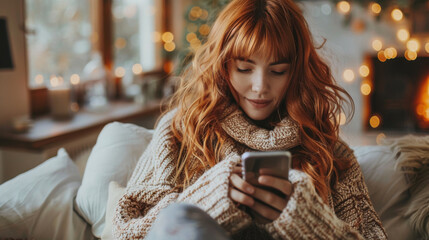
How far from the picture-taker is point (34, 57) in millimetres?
2600

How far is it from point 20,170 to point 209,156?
1326mm

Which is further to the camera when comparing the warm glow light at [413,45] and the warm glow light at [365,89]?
the warm glow light at [365,89]

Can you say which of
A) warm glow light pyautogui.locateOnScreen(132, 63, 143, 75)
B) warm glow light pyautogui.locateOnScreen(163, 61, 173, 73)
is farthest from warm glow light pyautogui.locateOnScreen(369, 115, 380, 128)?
warm glow light pyautogui.locateOnScreen(132, 63, 143, 75)

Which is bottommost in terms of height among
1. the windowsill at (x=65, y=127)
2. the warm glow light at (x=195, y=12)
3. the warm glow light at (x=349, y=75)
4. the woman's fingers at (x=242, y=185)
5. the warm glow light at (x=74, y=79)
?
the windowsill at (x=65, y=127)

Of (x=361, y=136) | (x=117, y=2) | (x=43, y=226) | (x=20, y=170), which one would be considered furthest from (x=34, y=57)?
(x=361, y=136)

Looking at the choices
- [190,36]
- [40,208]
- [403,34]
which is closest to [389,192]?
[40,208]

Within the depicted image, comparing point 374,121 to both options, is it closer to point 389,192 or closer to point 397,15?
point 397,15

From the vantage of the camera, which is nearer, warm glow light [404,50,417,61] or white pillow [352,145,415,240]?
white pillow [352,145,415,240]

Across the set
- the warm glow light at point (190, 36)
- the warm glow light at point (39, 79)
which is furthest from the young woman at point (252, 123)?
the warm glow light at point (190, 36)

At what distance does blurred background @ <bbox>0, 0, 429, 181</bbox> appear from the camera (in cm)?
222

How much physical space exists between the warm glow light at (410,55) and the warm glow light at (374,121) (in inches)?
24.8

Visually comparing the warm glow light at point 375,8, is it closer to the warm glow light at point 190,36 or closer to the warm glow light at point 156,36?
the warm glow light at point 190,36

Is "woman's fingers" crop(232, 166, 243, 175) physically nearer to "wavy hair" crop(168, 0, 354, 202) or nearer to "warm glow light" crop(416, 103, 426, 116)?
"wavy hair" crop(168, 0, 354, 202)

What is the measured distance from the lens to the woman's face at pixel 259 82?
110cm
